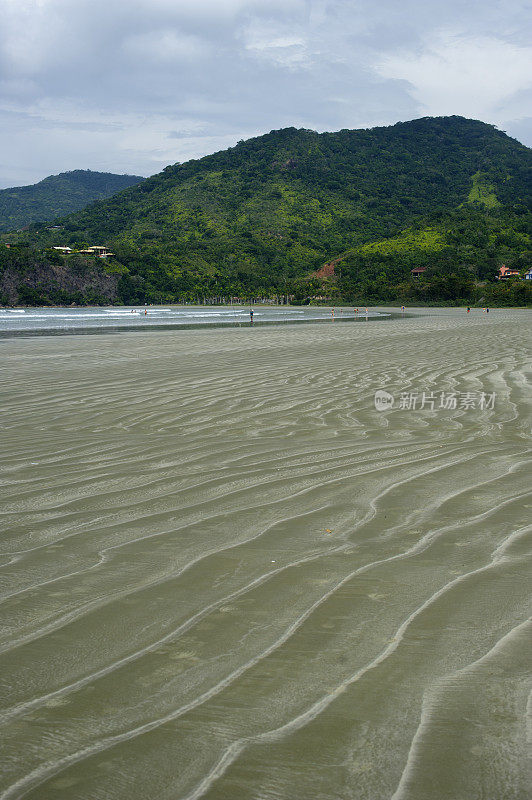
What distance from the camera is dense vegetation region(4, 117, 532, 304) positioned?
266 feet

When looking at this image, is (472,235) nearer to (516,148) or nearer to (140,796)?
(516,148)

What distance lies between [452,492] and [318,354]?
9329 mm

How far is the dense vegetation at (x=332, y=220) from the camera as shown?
81188 mm

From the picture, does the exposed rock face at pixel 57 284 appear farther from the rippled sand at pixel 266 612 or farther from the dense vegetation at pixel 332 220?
the rippled sand at pixel 266 612

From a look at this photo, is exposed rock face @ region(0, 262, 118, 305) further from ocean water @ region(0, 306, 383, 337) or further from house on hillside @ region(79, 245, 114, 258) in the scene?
ocean water @ region(0, 306, 383, 337)

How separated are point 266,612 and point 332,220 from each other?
123 m

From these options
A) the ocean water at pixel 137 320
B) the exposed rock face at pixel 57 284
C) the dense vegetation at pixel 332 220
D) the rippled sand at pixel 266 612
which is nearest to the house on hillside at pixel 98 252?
the dense vegetation at pixel 332 220

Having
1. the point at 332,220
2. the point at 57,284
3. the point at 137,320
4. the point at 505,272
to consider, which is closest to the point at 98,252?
the point at 57,284

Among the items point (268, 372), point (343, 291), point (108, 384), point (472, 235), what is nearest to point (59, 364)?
point (108, 384)

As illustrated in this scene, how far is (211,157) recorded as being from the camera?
497 ft

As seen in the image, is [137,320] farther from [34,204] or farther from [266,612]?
[34,204]

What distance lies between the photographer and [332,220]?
120125mm

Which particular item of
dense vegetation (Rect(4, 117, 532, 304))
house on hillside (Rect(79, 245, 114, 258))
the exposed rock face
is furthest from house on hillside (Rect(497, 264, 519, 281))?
house on hillside (Rect(79, 245, 114, 258))

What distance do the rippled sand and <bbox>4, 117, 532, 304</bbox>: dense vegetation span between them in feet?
177
